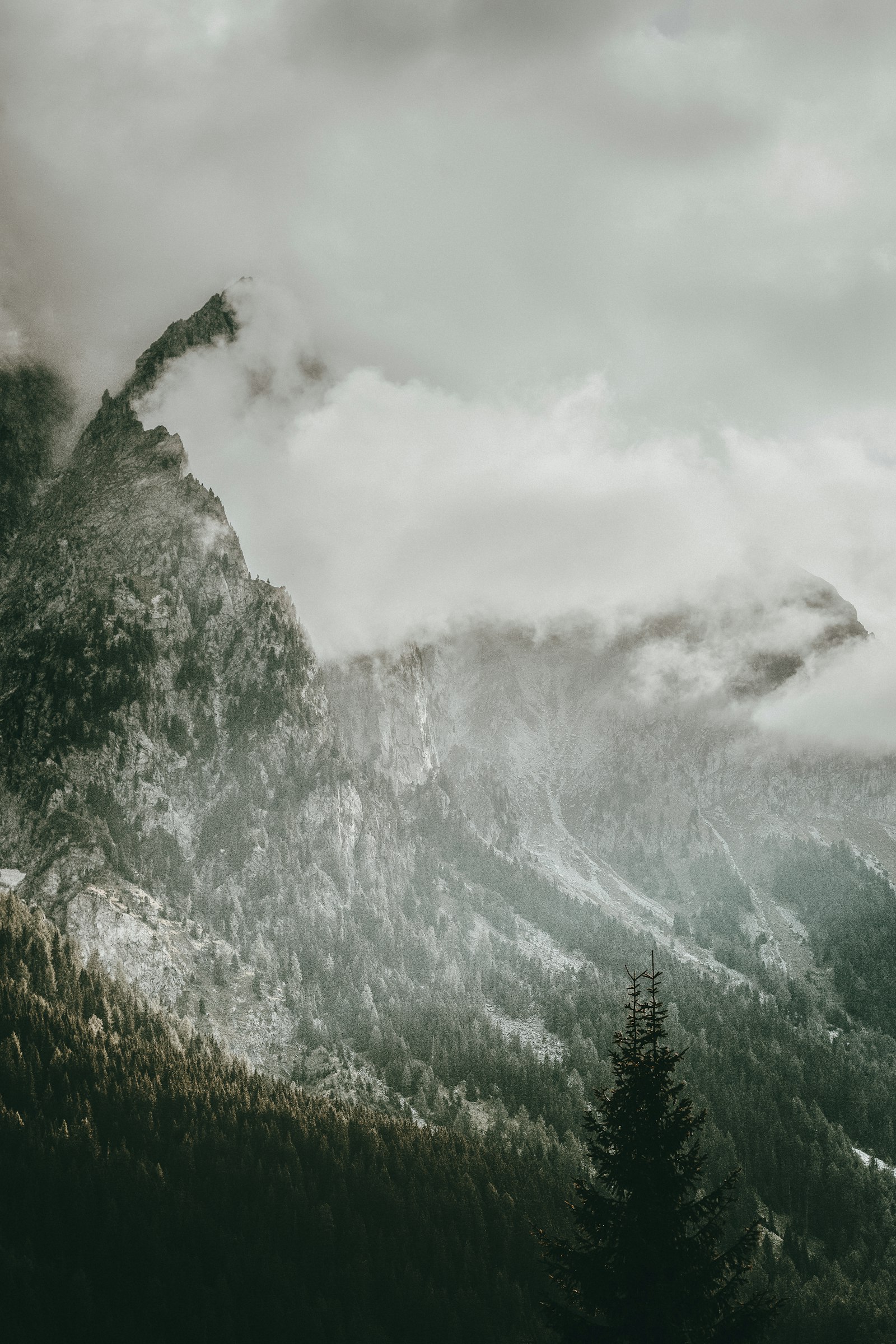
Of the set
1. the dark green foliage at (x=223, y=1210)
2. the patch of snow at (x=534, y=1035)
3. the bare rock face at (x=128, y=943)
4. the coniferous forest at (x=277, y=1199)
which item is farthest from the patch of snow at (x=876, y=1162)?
the bare rock face at (x=128, y=943)

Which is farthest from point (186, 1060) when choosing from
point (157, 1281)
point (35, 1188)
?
point (157, 1281)

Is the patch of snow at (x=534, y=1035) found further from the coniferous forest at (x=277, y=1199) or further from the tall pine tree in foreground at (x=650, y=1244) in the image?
the tall pine tree in foreground at (x=650, y=1244)

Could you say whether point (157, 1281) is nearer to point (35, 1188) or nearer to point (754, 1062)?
point (35, 1188)

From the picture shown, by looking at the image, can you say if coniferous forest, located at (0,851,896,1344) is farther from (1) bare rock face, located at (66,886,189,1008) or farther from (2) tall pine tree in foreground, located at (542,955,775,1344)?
(2) tall pine tree in foreground, located at (542,955,775,1344)

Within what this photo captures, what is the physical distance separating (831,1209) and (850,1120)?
136ft

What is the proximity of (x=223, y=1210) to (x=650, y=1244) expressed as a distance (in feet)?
264

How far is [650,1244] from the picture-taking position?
25.3 meters

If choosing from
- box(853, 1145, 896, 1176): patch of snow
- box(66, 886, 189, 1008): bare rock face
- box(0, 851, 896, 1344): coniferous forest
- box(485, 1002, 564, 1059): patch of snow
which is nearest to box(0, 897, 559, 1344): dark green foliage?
box(0, 851, 896, 1344): coniferous forest

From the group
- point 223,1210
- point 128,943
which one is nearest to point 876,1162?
point 223,1210

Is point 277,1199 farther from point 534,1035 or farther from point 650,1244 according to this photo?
point 534,1035

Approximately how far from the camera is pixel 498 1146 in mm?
123188

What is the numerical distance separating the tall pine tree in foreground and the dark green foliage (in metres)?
60.4

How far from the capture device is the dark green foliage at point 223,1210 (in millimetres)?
78062

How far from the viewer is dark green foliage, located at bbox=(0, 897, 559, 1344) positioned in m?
78.1
